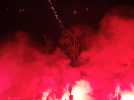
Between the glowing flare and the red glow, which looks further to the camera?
the red glow

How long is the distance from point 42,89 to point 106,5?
2.56m

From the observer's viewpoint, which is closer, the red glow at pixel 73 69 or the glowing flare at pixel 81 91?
the glowing flare at pixel 81 91

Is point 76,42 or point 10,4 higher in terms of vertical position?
point 10,4

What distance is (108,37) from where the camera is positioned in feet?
30.1

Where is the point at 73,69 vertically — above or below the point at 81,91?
above

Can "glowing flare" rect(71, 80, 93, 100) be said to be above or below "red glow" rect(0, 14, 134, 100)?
below

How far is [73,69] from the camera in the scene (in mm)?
8938

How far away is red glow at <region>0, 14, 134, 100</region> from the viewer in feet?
28.3

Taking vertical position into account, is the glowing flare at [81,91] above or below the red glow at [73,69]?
below

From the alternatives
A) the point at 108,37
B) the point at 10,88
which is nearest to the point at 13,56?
the point at 10,88

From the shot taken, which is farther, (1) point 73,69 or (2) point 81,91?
(1) point 73,69

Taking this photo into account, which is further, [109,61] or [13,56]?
[13,56]

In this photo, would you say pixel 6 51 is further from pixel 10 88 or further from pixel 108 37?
pixel 108 37

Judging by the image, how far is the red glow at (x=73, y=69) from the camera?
8.62m
